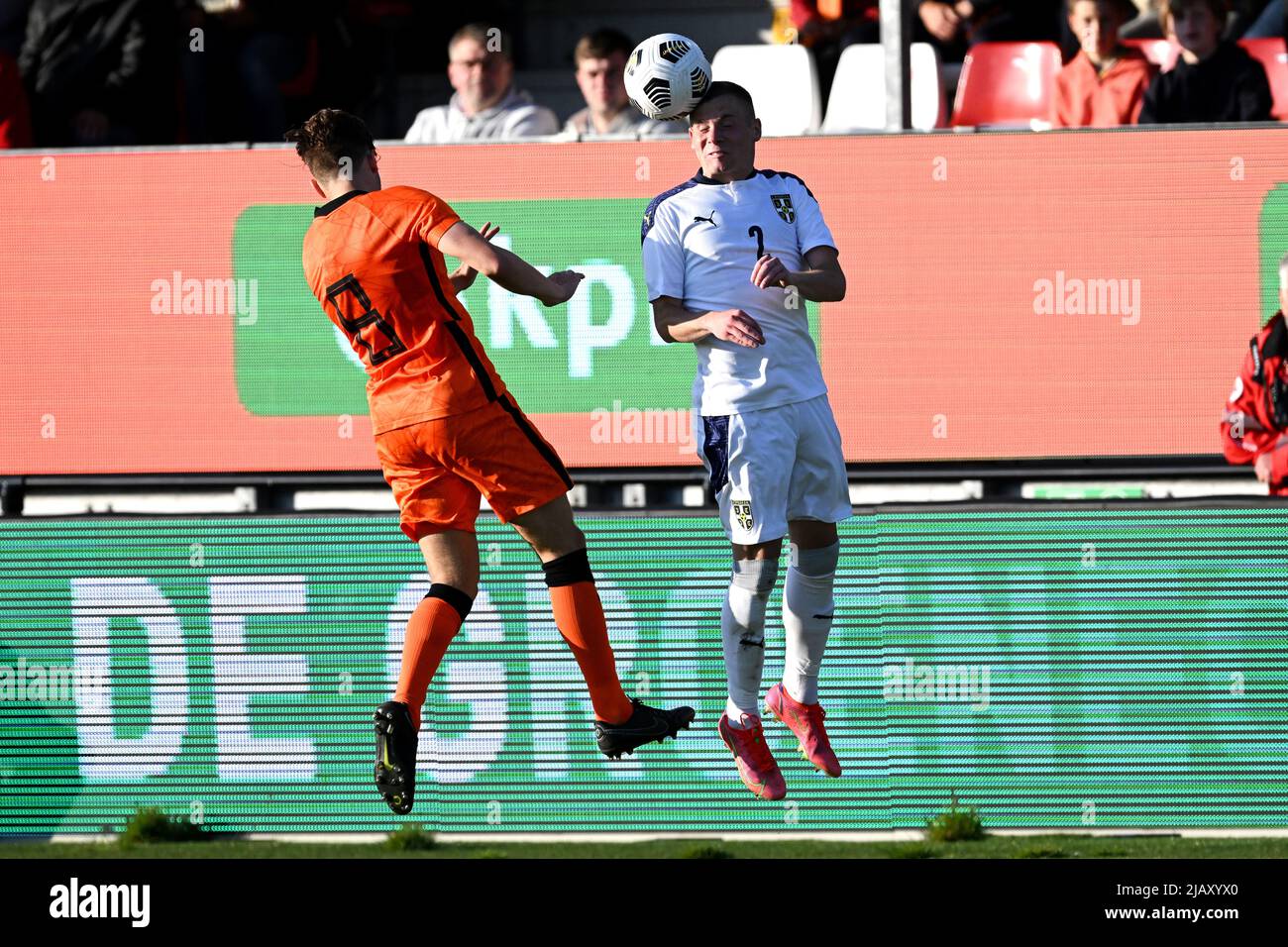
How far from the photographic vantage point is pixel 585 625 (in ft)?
22.0

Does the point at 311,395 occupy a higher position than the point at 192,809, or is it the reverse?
the point at 311,395

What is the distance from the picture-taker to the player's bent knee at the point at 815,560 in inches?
273

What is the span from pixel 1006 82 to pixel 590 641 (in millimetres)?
5475

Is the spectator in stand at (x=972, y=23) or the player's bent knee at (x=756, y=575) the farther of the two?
the spectator in stand at (x=972, y=23)

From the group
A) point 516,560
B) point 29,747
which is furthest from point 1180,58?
point 29,747

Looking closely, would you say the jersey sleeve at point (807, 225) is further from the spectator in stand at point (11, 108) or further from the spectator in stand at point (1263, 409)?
the spectator in stand at point (11, 108)

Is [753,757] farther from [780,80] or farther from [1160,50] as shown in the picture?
[1160,50]

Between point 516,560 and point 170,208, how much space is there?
241cm

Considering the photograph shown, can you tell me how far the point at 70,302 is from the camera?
9625 mm

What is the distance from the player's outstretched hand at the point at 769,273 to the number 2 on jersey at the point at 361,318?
4.00ft
